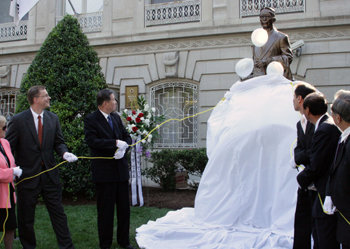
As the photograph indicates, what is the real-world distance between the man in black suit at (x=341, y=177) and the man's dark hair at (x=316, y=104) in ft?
1.30

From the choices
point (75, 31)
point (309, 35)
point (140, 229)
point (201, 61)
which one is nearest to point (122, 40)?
point (201, 61)

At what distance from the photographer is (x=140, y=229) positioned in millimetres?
5715

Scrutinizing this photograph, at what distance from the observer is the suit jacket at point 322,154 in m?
3.14

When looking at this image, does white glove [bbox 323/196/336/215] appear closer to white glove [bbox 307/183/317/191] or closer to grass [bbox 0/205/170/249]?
white glove [bbox 307/183/317/191]

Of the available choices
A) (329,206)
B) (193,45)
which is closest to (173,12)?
(193,45)

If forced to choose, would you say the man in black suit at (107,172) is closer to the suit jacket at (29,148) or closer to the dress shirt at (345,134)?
the suit jacket at (29,148)

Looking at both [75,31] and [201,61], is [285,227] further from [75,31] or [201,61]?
[201,61]

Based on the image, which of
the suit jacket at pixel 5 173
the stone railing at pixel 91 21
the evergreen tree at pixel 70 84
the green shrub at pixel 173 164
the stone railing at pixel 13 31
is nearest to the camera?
the suit jacket at pixel 5 173

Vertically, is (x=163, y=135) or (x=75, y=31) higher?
(x=75, y=31)

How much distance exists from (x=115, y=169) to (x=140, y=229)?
4.55 ft

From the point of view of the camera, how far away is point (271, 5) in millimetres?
12117

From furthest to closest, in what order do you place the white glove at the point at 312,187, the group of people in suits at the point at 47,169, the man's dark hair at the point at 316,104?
the group of people in suits at the point at 47,169 < the white glove at the point at 312,187 < the man's dark hair at the point at 316,104

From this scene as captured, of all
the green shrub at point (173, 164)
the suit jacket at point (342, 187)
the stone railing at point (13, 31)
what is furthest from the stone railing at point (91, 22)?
the suit jacket at point (342, 187)

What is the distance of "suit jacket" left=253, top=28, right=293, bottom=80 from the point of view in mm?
5836
